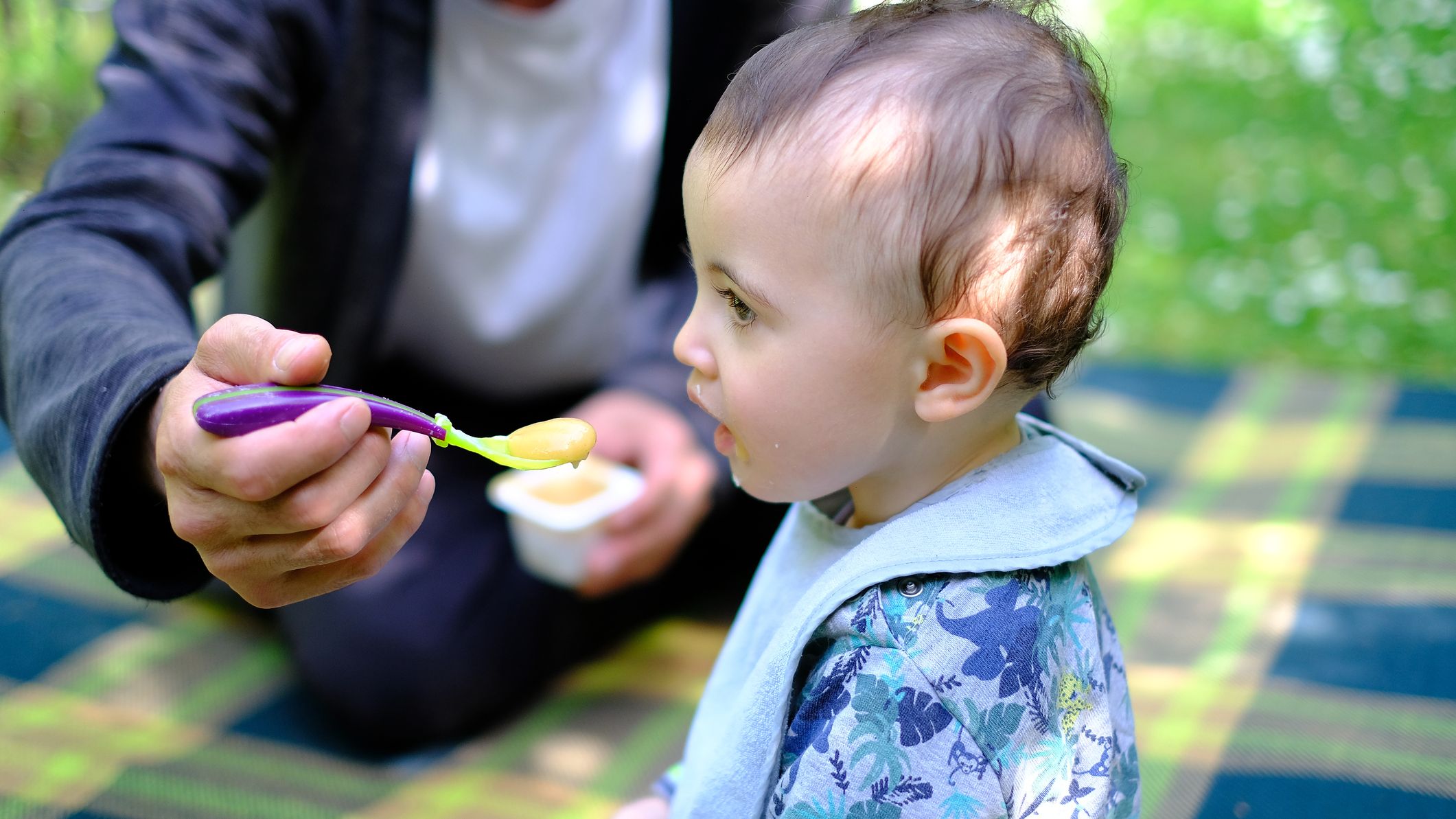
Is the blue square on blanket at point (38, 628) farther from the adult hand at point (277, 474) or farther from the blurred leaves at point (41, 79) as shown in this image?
the blurred leaves at point (41, 79)

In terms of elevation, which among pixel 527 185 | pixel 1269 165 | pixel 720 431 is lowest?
pixel 1269 165

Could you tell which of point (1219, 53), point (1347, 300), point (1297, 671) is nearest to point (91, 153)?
point (1297, 671)

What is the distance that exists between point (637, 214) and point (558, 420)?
3.33 ft

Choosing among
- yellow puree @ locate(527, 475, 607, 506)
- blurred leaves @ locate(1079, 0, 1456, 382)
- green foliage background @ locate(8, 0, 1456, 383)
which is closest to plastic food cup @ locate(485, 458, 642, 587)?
yellow puree @ locate(527, 475, 607, 506)

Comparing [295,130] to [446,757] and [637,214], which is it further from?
[446,757]

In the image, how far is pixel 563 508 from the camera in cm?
151

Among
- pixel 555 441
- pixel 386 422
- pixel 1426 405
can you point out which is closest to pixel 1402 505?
pixel 1426 405

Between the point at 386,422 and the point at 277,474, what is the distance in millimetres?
89

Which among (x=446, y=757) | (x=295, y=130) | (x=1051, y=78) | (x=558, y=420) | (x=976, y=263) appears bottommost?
(x=446, y=757)

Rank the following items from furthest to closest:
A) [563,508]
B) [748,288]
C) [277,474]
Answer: [563,508] → [748,288] → [277,474]

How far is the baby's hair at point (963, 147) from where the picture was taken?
32.6 inches

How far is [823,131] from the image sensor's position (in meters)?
0.84

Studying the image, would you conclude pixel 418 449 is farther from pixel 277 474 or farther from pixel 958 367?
pixel 958 367

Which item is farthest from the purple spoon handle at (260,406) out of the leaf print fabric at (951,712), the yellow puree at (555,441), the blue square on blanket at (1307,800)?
the blue square on blanket at (1307,800)
